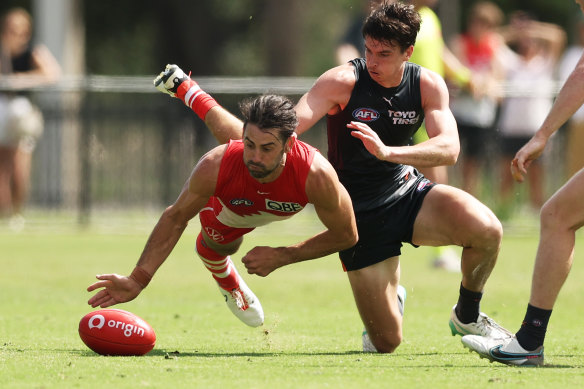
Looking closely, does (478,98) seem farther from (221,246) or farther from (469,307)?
(469,307)

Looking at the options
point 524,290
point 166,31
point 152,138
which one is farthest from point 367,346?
point 166,31

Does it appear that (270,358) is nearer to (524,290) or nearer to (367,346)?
(367,346)

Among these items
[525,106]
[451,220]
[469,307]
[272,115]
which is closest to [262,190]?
[272,115]

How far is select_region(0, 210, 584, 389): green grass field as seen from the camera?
19.1 ft

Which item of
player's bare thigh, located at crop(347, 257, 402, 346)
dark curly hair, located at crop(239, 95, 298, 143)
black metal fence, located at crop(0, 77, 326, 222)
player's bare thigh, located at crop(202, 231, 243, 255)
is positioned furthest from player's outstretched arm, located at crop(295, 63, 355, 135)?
black metal fence, located at crop(0, 77, 326, 222)

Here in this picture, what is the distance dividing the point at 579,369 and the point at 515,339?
422 mm

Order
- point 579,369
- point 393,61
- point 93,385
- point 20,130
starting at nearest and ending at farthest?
point 93,385, point 579,369, point 393,61, point 20,130

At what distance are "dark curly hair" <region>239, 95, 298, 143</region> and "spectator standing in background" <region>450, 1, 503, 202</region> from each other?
855 cm

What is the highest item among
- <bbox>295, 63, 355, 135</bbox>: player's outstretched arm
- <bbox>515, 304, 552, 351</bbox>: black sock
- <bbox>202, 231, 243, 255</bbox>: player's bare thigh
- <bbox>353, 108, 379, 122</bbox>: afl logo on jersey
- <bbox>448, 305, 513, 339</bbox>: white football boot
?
<bbox>295, 63, 355, 135</bbox>: player's outstretched arm

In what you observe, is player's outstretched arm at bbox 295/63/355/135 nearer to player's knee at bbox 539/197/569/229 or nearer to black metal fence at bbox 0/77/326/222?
player's knee at bbox 539/197/569/229

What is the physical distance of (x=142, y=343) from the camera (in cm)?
663

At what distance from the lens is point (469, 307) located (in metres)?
7.30

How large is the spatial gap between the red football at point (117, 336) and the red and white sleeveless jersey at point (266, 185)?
92cm

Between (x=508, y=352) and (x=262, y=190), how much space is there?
5.48 ft
